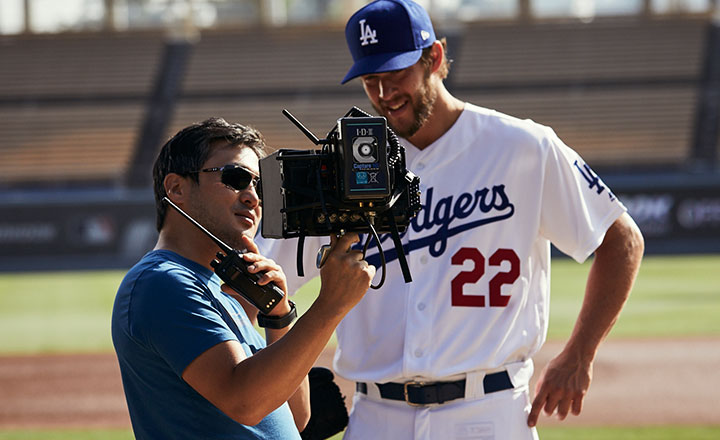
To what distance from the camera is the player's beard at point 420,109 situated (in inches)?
122

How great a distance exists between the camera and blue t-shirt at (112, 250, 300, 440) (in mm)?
1960

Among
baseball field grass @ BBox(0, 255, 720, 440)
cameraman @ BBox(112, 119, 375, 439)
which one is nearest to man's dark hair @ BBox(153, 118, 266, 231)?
cameraman @ BBox(112, 119, 375, 439)

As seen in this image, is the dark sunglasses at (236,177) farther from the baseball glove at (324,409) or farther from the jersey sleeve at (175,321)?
the baseball glove at (324,409)

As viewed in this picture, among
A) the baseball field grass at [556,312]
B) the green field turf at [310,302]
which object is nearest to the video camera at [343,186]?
the baseball field grass at [556,312]

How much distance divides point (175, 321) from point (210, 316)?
0.08 metres

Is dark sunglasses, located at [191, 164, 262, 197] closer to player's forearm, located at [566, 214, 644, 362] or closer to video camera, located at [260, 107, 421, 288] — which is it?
video camera, located at [260, 107, 421, 288]

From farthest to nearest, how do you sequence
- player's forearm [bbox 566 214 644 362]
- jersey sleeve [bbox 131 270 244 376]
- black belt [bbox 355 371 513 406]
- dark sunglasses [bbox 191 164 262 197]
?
player's forearm [bbox 566 214 644 362]
black belt [bbox 355 371 513 406]
dark sunglasses [bbox 191 164 262 197]
jersey sleeve [bbox 131 270 244 376]

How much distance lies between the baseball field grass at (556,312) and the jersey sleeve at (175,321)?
5227mm

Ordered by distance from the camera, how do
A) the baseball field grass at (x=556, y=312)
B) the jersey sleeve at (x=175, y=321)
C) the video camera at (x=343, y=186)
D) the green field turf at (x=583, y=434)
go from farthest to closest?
the baseball field grass at (x=556, y=312)
the green field turf at (x=583, y=434)
the jersey sleeve at (x=175, y=321)
the video camera at (x=343, y=186)

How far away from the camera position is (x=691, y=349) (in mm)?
10281

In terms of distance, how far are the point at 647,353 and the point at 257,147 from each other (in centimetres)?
883

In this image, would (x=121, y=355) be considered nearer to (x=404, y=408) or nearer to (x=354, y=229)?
(x=354, y=229)

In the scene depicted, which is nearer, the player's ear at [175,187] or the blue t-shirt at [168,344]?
the blue t-shirt at [168,344]

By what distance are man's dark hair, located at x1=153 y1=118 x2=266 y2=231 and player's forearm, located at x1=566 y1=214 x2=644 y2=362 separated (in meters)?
1.32
